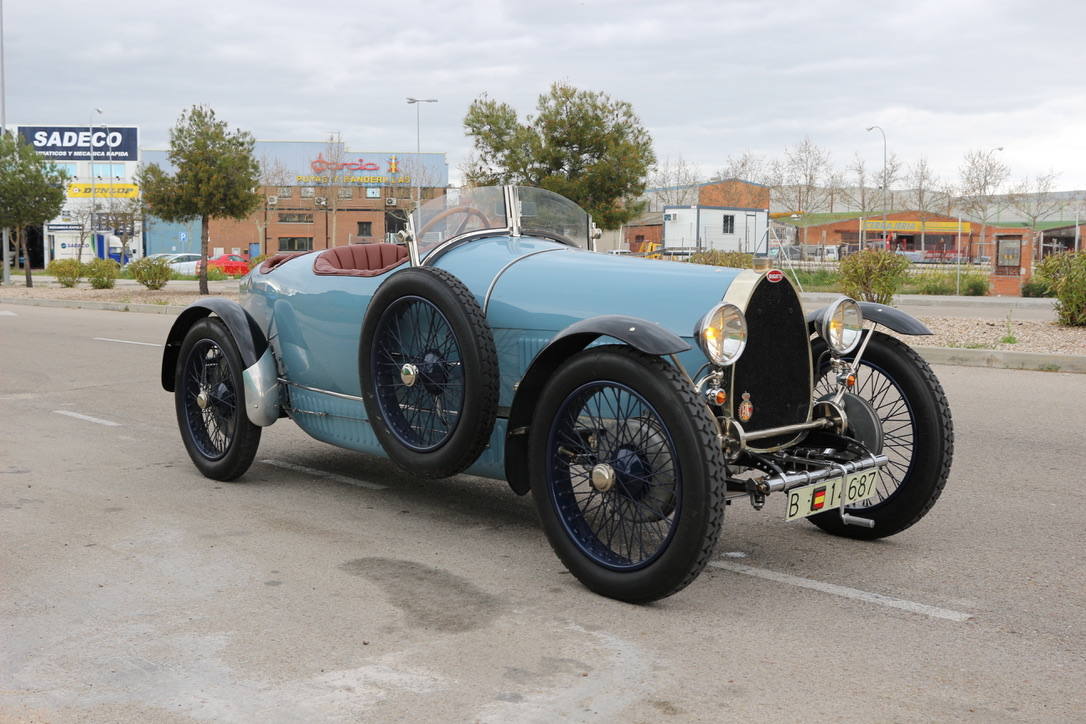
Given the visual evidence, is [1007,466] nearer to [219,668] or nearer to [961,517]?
[961,517]

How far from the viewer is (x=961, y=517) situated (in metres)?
5.38

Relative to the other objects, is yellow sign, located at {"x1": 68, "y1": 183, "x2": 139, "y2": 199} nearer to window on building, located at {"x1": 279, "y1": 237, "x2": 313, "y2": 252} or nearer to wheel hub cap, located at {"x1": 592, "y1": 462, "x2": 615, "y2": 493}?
window on building, located at {"x1": 279, "y1": 237, "x2": 313, "y2": 252}

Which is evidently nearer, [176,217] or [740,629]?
[740,629]

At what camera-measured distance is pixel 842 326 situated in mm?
4688

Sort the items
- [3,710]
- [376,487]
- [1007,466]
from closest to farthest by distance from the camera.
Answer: [3,710] < [376,487] < [1007,466]

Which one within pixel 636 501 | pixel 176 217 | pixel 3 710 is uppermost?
pixel 176 217

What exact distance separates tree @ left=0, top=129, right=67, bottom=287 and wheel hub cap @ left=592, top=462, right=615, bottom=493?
3388cm

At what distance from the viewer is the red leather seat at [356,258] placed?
5.76m

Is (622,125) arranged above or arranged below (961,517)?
above

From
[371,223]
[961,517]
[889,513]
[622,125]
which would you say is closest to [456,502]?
[889,513]

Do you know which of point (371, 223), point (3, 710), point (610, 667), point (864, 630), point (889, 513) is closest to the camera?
point (3, 710)

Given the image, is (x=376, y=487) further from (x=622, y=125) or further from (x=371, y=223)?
(x=371, y=223)

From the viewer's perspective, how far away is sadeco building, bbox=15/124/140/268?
68.2 m

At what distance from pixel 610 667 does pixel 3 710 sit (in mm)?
1843
